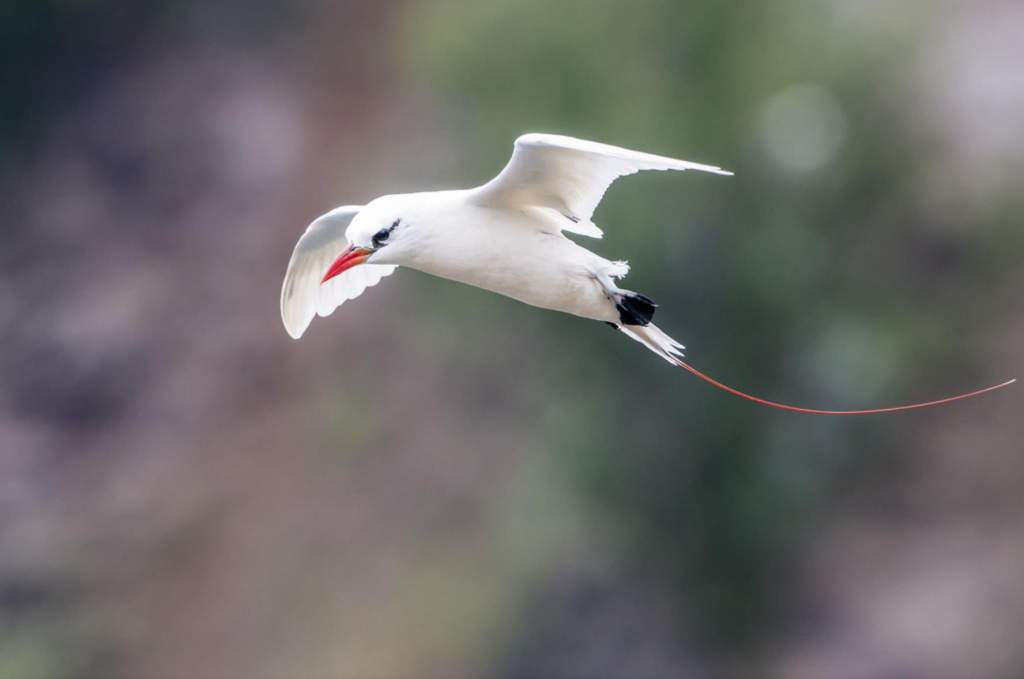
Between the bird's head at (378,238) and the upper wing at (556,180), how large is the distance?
1.05ft

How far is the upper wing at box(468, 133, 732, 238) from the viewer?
5449mm

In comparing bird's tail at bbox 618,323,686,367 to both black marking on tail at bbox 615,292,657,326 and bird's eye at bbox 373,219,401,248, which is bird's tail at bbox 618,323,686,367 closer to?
black marking on tail at bbox 615,292,657,326

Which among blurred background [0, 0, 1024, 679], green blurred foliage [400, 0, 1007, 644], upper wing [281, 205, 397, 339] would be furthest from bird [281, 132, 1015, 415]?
green blurred foliage [400, 0, 1007, 644]

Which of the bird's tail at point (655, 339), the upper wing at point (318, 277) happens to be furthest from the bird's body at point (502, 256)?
the upper wing at point (318, 277)

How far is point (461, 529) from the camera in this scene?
47.5 ft

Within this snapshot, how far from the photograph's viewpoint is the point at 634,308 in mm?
5789

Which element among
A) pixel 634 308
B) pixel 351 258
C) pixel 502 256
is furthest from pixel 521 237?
pixel 351 258

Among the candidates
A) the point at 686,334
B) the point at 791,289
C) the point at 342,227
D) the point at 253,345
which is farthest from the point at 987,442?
the point at 342,227

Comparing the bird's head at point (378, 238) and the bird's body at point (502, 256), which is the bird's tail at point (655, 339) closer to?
the bird's body at point (502, 256)

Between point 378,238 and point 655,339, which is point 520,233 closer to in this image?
point 378,238

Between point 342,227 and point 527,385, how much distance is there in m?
8.78

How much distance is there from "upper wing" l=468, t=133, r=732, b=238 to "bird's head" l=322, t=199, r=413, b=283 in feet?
1.05

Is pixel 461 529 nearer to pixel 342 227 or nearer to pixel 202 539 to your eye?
pixel 202 539

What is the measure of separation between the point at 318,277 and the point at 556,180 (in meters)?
1.55
